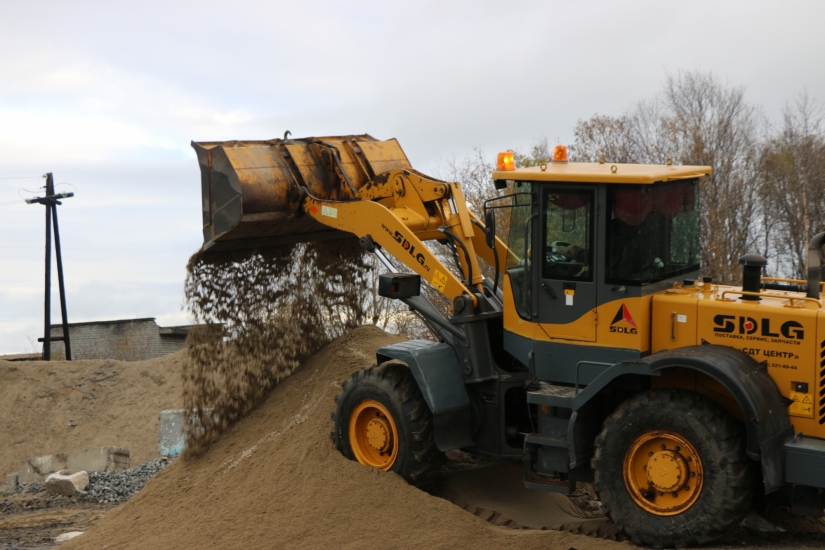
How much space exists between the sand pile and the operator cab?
3.70m

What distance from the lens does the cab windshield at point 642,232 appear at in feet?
24.9

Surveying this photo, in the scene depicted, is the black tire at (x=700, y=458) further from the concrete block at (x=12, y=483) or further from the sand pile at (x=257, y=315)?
the concrete block at (x=12, y=483)

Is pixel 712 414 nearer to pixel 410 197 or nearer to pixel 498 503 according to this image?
pixel 498 503

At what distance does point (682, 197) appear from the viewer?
8.10 meters

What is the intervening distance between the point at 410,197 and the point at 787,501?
451cm

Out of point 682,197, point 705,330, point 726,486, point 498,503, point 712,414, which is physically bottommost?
point 498,503

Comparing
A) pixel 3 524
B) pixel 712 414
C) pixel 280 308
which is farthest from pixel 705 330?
pixel 3 524

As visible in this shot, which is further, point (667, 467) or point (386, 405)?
point (386, 405)

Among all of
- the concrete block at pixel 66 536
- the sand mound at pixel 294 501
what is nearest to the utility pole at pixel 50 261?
the concrete block at pixel 66 536

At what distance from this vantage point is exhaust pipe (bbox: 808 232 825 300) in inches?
287

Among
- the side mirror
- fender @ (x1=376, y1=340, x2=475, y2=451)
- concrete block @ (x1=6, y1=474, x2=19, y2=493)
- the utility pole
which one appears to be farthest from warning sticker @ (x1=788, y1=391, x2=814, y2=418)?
the utility pole

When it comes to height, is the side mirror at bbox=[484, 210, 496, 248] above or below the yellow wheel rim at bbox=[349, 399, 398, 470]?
above

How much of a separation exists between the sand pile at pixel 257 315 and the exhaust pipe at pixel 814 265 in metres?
5.67

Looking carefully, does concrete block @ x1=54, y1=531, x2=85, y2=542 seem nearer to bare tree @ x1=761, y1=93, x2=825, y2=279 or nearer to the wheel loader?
→ the wheel loader
